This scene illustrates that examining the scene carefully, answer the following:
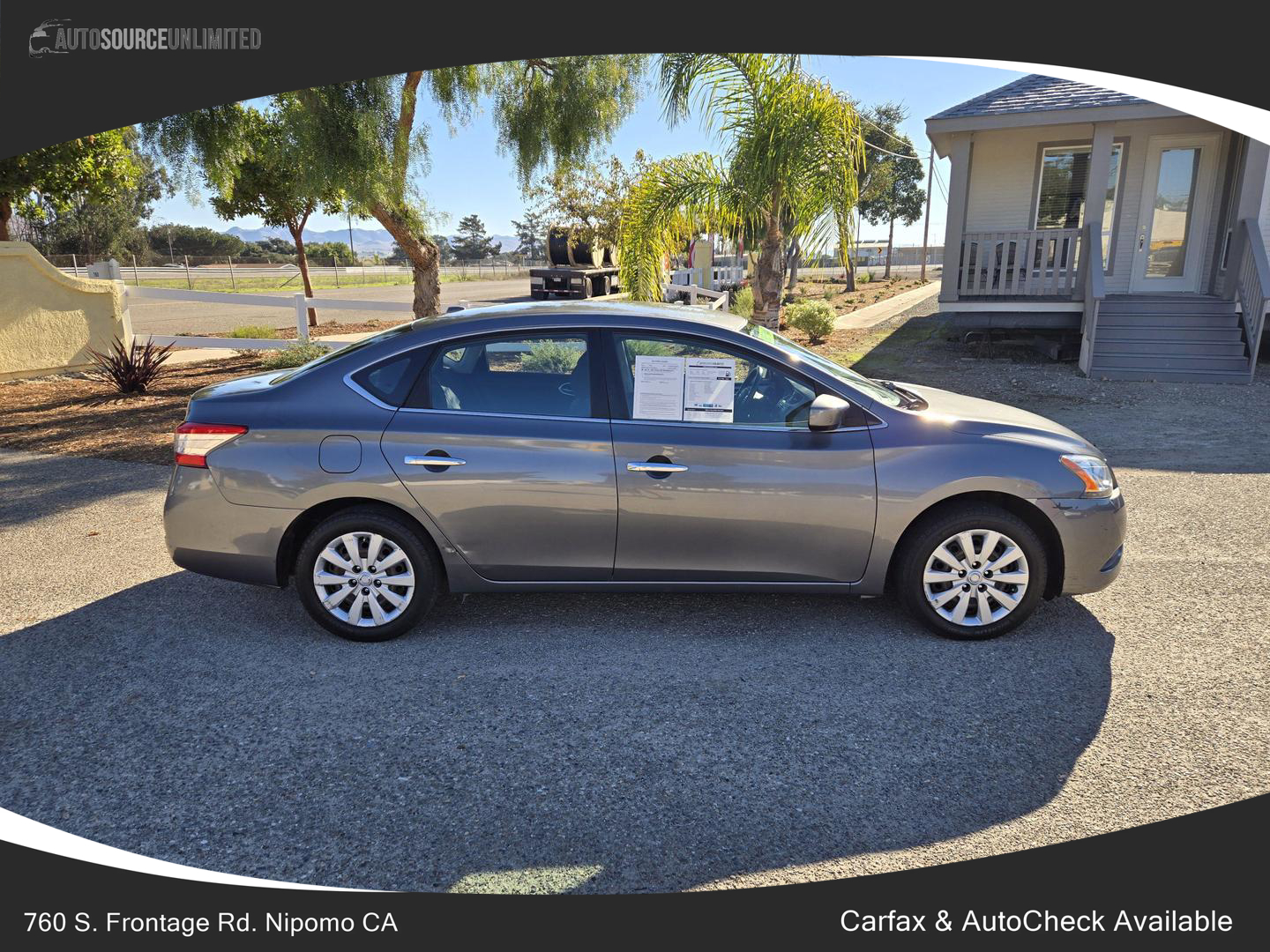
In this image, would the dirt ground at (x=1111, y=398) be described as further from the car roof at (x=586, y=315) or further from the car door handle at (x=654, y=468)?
the car door handle at (x=654, y=468)

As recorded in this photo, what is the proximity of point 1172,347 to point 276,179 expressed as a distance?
15.8 m

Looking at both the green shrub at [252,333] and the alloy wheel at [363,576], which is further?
the green shrub at [252,333]

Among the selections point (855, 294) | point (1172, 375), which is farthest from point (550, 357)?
point (855, 294)

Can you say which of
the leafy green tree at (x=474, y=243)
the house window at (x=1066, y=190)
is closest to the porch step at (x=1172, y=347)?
the house window at (x=1066, y=190)

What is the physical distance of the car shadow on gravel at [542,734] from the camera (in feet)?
9.66

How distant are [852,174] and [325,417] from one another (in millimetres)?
7380

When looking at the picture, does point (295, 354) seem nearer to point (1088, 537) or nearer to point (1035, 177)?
point (1088, 537)

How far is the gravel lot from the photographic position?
116 inches

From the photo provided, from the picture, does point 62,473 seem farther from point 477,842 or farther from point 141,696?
point 477,842

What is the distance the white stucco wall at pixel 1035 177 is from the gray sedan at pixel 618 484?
1183 centimetres

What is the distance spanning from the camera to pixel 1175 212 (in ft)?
46.9

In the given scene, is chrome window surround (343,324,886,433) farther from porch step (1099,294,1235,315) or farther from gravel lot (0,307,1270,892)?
porch step (1099,294,1235,315)

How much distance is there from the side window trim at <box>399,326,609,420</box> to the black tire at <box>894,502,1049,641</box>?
166 centimetres

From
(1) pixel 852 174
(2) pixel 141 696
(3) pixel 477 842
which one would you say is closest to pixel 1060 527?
(3) pixel 477 842
